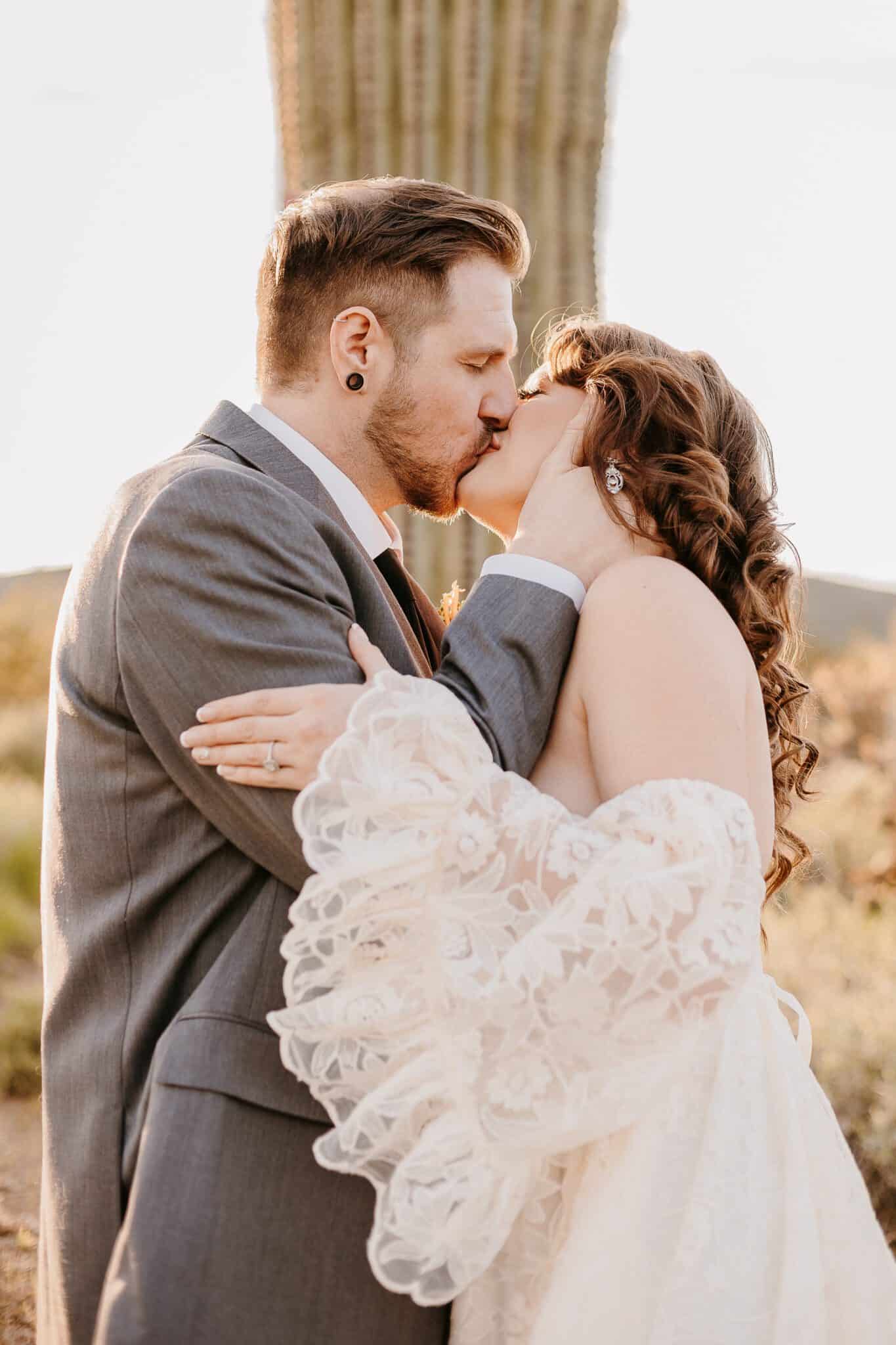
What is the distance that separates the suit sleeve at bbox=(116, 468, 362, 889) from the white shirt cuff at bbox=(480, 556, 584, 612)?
294 mm

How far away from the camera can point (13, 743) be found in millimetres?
10383

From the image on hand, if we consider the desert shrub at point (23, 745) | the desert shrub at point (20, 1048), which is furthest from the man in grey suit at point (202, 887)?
the desert shrub at point (23, 745)

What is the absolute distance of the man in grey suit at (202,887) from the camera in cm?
175

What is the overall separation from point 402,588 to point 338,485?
0.22m

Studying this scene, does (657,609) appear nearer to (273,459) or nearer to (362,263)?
(273,459)

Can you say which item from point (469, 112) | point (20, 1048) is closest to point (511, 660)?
point (469, 112)

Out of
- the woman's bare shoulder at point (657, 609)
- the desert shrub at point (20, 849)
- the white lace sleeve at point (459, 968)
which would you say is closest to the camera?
the white lace sleeve at point (459, 968)

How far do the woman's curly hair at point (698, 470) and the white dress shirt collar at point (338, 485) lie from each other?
1.32 ft

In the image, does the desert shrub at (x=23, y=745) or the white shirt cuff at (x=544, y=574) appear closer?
the white shirt cuff at (x=544, y=574)

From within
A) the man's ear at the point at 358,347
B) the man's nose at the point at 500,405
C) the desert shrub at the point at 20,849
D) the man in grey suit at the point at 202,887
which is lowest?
the desert shrub at the point at 20,849

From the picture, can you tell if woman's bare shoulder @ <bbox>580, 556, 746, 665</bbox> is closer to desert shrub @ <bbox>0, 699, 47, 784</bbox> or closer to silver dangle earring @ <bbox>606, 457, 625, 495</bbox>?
silver dangle earring @ <bbox>606, 457, 625, 495</bbox>

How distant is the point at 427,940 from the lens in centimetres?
172

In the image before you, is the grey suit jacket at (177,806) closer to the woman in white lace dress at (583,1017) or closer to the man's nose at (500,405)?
the woman in white lace dress at (583,1017)

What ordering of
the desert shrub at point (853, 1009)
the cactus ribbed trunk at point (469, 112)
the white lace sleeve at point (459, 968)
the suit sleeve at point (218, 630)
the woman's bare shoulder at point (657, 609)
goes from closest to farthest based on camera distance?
the white lace sleeve at point (459, 968) → the suit sleeve at point (218, 630) → the woman's bare shoulder at point (657, 609) → the desert shrub at point (853, 1009) → the cactus ribbed trunk at point (469, 112)
